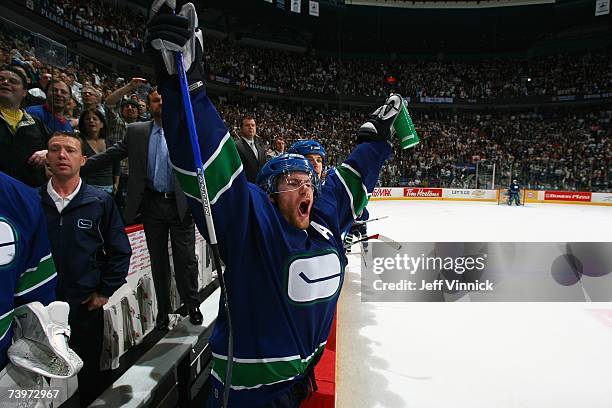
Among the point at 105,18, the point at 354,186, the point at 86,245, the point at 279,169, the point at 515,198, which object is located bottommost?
the point at 515,198

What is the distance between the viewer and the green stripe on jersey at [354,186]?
68.4 inches

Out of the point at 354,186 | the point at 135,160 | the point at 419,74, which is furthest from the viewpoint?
the point at 419,74

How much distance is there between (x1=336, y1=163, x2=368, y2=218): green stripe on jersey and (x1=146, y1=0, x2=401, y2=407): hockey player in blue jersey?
0.91ft

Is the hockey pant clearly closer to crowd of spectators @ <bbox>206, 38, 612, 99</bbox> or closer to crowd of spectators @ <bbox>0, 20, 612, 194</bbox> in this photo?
crowd of spectators @ <bbox>0, 20, 612, 194</bbox>

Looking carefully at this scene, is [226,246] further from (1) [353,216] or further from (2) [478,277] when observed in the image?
(2) [478,277]

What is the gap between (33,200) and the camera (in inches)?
45.1

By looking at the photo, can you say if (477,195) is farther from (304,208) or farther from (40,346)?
(40,346)

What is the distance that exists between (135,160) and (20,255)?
145 centimetres

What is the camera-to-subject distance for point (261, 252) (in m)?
1.24

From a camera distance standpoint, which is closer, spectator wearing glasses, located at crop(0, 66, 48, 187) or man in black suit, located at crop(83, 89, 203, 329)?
spectator wearing glasses, located at crop(0, 66, 48, 187)

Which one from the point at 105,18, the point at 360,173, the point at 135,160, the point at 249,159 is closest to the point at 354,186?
the point at 360,173

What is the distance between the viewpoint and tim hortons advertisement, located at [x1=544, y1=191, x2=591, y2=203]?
16.5 m

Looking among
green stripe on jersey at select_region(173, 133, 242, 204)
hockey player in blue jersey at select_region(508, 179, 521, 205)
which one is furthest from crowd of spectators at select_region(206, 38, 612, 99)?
green stripe on jersey at select_region(173, 133, 242, 204)

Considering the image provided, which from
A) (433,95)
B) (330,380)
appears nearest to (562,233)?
(330,380)
